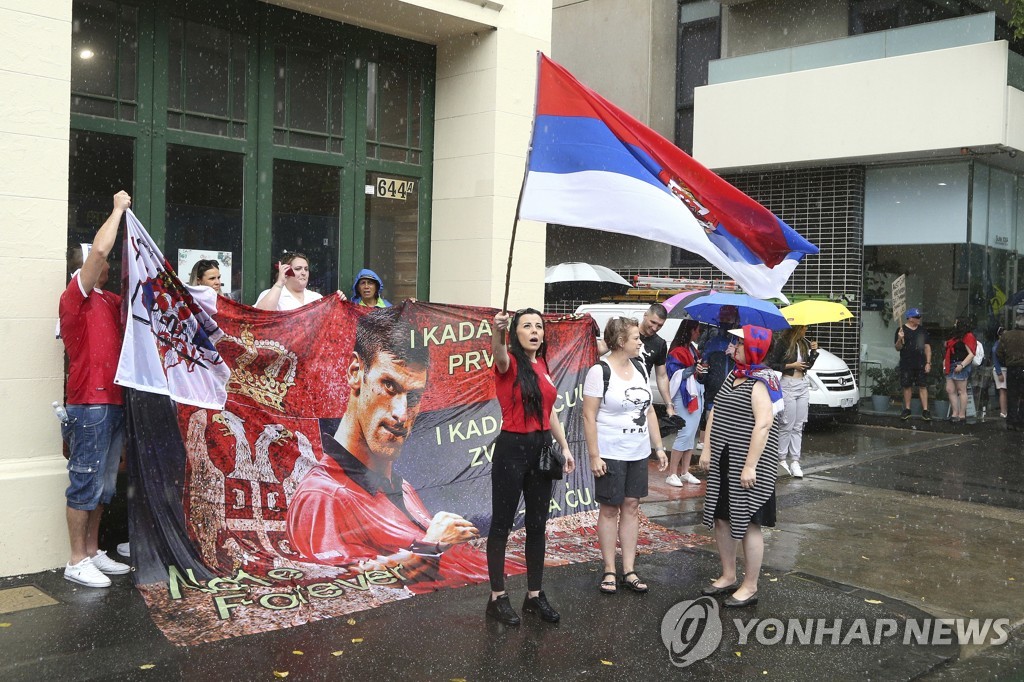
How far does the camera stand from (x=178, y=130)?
8.45 meters

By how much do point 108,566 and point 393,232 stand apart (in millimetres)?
4746

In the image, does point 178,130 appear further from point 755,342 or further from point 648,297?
point 648,297

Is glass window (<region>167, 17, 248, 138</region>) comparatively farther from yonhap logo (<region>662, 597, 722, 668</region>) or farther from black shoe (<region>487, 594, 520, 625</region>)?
yonhap logo (<region>662, 597, 722, 668</region>)

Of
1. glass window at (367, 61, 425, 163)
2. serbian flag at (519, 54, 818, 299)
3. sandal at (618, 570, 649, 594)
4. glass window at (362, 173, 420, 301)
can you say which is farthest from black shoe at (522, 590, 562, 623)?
glass window at (367, 61, 425, 163)

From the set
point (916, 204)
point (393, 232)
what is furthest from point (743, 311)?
point (916, 204)

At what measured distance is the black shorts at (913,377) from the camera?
56.4 ft

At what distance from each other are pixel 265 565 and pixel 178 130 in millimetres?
4039

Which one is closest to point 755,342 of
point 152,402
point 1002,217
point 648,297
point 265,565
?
point 265,565

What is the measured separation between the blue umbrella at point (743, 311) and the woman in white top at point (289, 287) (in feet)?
15.5

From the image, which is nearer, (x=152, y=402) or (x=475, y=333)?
(x=152, y=402)

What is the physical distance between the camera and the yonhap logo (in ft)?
18.1

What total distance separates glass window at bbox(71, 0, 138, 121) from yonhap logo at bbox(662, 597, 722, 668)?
19.2ft

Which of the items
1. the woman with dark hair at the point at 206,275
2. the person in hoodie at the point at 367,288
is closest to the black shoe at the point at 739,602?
the person in hoodie at the point at 367,288

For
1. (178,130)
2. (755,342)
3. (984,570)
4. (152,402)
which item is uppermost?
(178,130)
